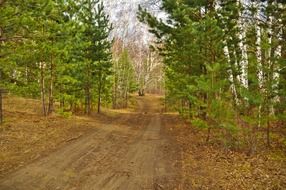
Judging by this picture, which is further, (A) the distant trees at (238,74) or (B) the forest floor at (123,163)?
(A) the distant trees at (238,74)

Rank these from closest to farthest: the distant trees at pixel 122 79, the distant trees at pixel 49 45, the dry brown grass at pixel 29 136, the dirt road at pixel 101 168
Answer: the dirt road at pixel 101 168 < the dry brown grass at pixel 29 136 < the distant trees at pixel 49 45 < the distant trees at pixel 122 79

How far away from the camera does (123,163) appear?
35.0 ft

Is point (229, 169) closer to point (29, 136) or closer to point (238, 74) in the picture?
point (238, 74)

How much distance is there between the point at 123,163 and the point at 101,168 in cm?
92

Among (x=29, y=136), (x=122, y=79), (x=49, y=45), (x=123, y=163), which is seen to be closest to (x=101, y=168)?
(x=123, y=163)

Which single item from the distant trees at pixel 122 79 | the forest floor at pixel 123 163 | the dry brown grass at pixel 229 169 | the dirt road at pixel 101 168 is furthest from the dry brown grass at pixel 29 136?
the distant trees at pixel 122 79

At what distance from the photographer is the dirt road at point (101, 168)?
8.34m

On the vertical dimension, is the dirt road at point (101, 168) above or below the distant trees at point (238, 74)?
below

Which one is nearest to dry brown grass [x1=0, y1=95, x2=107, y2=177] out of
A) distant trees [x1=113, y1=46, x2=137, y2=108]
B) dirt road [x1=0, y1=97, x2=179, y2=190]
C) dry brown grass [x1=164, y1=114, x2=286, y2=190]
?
dirt road [x1=0, y1=97, x2=179, y2=190]

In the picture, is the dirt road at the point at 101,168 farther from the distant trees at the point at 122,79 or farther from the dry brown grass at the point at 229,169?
the distant trees at the point at 122,79

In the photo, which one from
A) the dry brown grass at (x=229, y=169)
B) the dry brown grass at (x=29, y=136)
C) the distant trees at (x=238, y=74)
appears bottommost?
the dry brown grass at (x=229, y=169)

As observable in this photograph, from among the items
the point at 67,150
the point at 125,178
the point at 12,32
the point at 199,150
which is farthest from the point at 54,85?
the point at 125,178

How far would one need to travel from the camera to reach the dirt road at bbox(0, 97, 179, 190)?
8336 millimetres

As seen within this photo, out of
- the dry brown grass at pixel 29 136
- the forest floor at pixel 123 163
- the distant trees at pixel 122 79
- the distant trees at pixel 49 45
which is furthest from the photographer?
the distant trees at pixel 122 79
